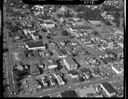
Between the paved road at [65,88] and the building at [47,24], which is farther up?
the building at [47,24]

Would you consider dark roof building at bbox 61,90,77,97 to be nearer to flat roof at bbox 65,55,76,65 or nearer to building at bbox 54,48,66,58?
flat roof at bbox 65,55,76,65

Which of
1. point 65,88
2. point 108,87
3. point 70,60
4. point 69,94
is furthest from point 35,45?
point 108,87

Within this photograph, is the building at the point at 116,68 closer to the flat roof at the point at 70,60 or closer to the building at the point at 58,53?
the flat roof at the point at 70,60

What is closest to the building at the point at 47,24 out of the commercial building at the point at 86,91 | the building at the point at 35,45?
the building at the point at 35,45

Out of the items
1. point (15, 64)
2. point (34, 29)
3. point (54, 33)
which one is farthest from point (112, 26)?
point (15, 64)

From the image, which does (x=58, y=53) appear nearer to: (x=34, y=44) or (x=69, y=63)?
(x=69, y=63)

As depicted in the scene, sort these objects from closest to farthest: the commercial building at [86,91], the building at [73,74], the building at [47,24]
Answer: the commercial building at [86,91] < the building at [73,74] < the building at [47,24]
